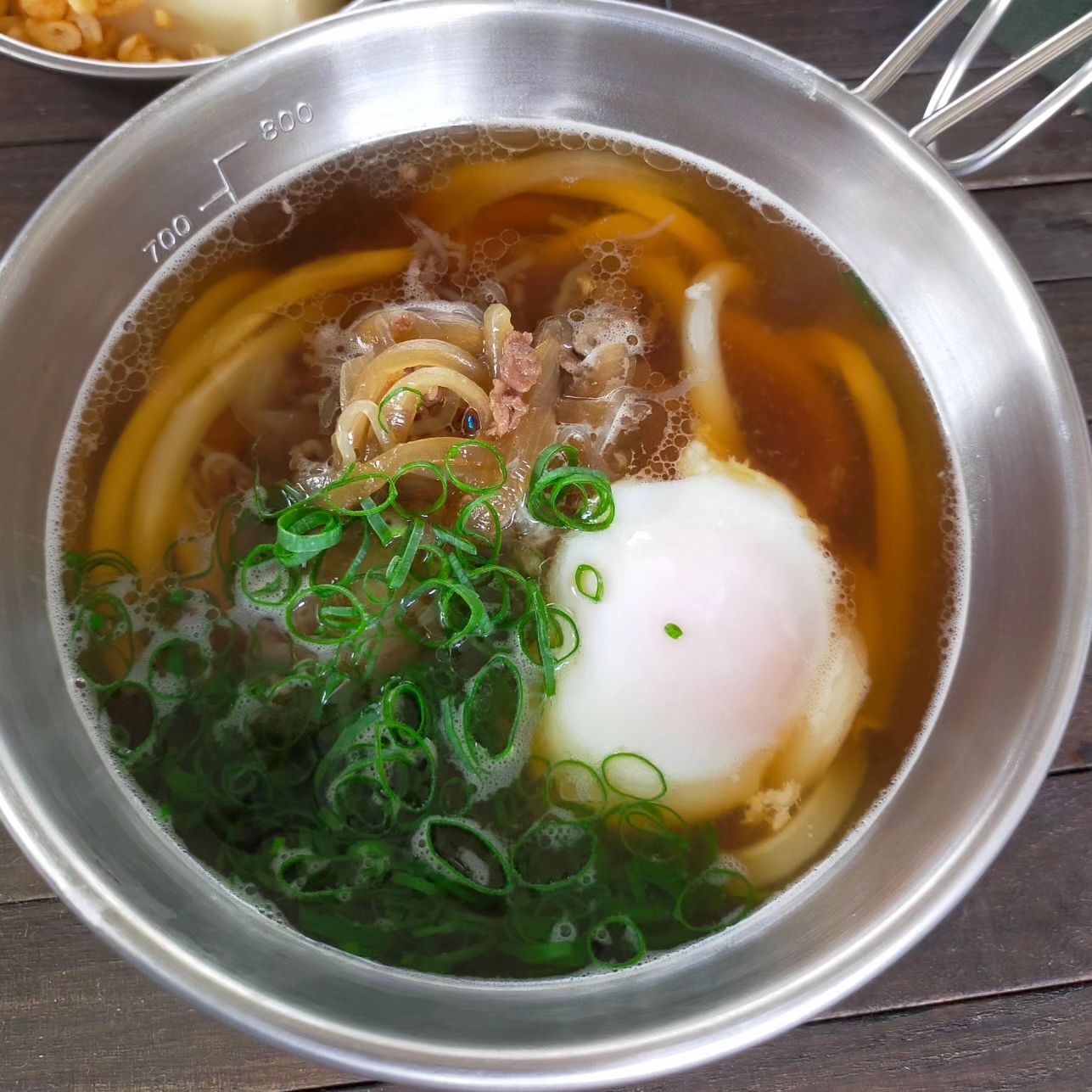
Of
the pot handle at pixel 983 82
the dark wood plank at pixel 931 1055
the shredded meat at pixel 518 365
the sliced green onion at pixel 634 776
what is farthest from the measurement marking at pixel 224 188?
the dark wood plank at pixel 931 1055

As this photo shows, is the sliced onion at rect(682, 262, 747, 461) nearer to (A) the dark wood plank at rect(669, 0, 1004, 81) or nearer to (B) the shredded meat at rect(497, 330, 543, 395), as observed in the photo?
(B) the shredded meat at rect(497, 330, 543, 395)

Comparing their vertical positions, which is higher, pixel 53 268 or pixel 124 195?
pixel 124 195

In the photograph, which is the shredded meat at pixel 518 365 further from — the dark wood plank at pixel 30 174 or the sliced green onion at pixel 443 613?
the dark wood plank at pixel 30 174

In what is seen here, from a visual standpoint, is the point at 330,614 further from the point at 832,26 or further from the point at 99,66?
the point at 832,26

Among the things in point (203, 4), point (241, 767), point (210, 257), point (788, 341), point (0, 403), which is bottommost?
point (241, 767)

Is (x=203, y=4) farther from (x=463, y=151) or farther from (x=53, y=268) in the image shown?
(x=53, y=268)

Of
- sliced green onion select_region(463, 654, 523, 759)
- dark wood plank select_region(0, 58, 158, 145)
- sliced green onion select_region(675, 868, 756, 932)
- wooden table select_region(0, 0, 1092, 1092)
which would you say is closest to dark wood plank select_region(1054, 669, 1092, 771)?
wooden table select_region(0, 0, 1092, 1092)

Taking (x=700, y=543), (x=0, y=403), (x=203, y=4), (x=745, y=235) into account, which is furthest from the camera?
(x=203, y=4)

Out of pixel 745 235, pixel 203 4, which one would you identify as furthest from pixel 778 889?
pixel 203 4
